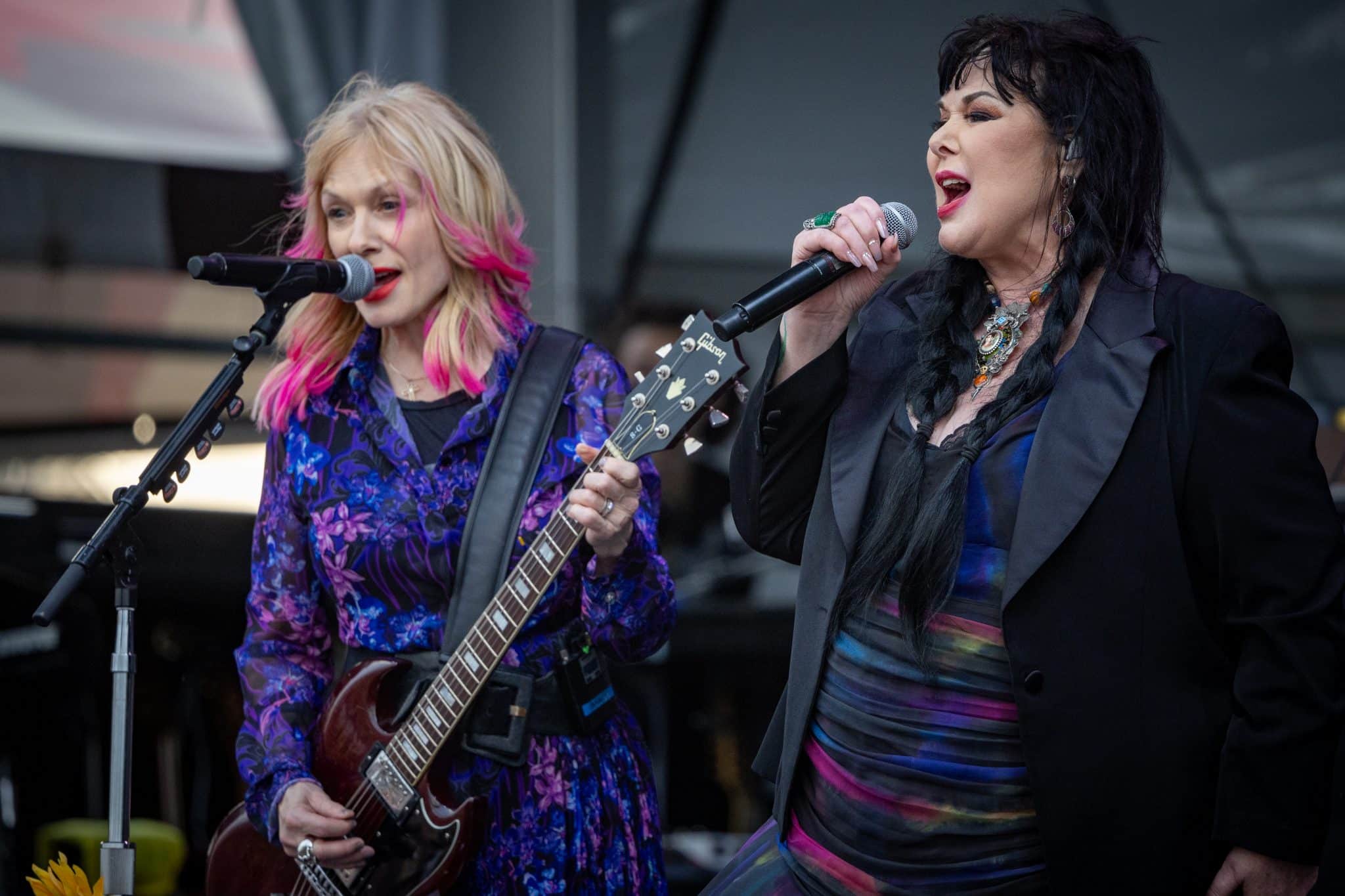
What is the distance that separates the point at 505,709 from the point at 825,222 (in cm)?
88

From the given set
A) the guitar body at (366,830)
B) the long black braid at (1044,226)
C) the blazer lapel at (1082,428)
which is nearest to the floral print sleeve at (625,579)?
the guitar body at (366,830)

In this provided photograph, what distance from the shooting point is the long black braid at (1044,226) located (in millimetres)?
1690

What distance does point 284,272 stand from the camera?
2.06m

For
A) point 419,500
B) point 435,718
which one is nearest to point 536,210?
point 419,500

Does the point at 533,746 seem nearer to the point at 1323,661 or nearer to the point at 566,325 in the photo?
the point at 1323,661

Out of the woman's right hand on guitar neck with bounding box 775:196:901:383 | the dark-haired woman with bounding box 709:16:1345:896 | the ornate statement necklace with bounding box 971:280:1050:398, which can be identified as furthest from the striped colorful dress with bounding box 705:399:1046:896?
the woman's right hand on guitar neck with bounding box 775:196:901:383

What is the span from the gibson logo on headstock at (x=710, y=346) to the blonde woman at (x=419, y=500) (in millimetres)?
263

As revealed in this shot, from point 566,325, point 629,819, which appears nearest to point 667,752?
point 566,325

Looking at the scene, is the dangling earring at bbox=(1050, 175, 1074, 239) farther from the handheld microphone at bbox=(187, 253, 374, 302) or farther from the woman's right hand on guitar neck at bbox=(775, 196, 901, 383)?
the handheld microphone at bbox=(187, 253, 374, 302)

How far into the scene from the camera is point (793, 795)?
5.99 feet

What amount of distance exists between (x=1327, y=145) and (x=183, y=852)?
13.1ft

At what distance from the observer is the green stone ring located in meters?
1.82

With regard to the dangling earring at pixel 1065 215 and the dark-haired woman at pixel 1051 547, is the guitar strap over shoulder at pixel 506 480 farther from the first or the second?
the dangling earring at pixel 1065 215

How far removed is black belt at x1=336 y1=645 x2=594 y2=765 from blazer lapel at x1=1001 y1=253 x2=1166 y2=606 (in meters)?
0.79
